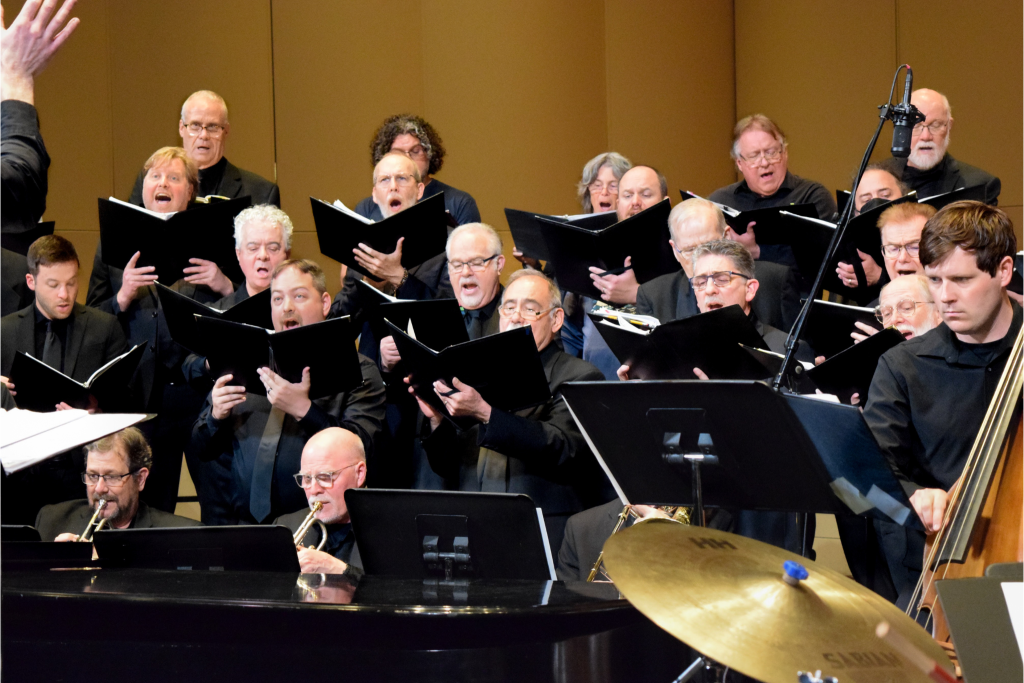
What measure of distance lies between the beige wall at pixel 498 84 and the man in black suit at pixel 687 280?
2.87 meters

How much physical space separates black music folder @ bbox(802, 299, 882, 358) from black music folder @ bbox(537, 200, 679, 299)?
2.15 feet

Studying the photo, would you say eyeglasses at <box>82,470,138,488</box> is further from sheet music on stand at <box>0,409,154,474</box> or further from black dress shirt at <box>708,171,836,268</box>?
black dress shirt at <box>708,171,836,268</box>

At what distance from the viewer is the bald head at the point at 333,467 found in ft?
11.3

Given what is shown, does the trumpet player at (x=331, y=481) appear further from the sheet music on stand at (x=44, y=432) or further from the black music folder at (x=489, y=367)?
the sheet music on stand at (x=44, y=432)

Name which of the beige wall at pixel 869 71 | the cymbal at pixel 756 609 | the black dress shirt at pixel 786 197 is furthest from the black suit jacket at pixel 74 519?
the beige wall at pixel 869 71

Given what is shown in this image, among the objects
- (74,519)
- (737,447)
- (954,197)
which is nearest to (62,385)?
(74,519)

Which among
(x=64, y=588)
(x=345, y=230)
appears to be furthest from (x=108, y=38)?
(x=64, y=588)

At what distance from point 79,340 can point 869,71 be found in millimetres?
4713

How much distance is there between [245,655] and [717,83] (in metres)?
6.07

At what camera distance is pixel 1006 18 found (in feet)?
19.9

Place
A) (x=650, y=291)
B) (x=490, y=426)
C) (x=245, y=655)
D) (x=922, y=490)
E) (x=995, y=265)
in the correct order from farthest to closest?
(x=650, y=291)
(x=490, y=426)
(x=995, y=265)
(x=922, y=490)
(x=245, y=655)

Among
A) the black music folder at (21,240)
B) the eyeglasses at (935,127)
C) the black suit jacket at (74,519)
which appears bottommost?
the black suit jacket at (74,519)

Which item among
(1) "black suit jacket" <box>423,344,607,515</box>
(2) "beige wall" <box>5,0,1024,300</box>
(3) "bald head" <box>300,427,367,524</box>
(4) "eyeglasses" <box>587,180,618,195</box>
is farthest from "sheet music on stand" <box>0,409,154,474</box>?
(2) "beige wall" <box>5,0,1024,300</box>

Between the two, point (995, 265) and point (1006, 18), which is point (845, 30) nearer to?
point (1006, 18)
